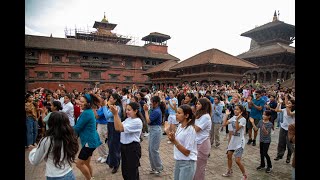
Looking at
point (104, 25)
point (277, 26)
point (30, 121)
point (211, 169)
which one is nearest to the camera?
point (211, 169)

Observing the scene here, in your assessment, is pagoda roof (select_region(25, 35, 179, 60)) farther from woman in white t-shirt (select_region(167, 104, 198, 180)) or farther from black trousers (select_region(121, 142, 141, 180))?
woman in white t-shirt (select_region(167, 104, 198, 180))

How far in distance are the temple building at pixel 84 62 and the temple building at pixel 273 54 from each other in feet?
55.4

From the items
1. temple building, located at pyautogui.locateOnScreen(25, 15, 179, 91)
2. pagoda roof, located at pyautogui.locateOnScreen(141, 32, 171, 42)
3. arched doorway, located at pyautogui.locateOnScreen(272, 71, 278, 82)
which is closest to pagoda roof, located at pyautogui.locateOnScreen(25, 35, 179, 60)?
temple building, located at pyautogui.locateOnScreen(25, 15, 179, 91)

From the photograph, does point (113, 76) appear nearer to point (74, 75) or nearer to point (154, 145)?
point (74, 75)

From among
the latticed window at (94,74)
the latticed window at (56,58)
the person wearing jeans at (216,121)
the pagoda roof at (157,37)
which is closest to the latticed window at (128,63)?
the latticed window at (94,74)

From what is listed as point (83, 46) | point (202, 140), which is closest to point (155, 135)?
point (202, 140)

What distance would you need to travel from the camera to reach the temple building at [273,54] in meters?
27.9

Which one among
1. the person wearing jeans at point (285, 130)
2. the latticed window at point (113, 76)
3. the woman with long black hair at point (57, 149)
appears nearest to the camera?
the woman with long black hair at point (57, 149)

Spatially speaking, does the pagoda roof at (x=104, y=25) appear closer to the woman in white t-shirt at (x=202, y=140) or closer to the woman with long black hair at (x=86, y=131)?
the woman with long black hair at (x=86, y=131)

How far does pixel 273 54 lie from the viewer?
27516 mm

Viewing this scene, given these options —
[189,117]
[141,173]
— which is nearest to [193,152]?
[189,117]

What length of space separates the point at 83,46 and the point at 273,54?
28.6m
